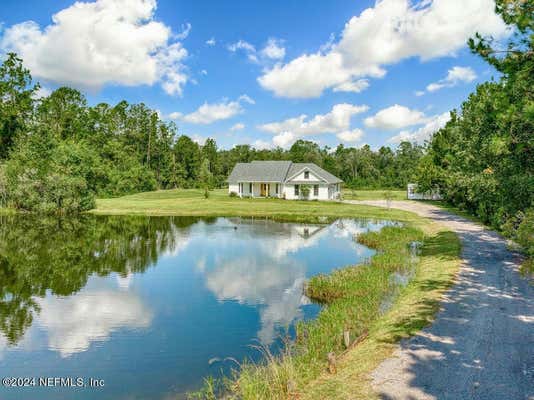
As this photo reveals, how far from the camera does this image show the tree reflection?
484 inches

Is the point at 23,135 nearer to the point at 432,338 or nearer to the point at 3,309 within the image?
the point at 3,309

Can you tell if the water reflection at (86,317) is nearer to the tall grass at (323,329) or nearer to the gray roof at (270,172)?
the tall grass at (323,329)

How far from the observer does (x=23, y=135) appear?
56.2 metres

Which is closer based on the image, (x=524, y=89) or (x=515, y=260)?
(x=524, y=89)

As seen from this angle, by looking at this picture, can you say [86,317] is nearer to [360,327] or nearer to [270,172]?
[360,327]

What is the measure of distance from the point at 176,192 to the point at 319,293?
50.0 meters

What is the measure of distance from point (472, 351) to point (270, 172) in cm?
4776

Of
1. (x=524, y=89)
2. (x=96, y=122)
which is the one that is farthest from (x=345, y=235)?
(x=96, y=122)

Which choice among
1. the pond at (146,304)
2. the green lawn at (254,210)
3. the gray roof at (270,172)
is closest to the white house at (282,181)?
the gray roof at (270,172)

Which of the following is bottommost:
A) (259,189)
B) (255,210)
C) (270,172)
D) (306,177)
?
(255,210)

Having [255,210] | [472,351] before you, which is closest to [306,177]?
[255,210]

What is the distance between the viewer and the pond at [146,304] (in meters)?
7.89

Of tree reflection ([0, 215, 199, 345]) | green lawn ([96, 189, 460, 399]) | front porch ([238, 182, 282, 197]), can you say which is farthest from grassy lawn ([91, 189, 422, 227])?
green lawn ([96, 189, 460, 399])

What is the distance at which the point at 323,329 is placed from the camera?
9.09m
